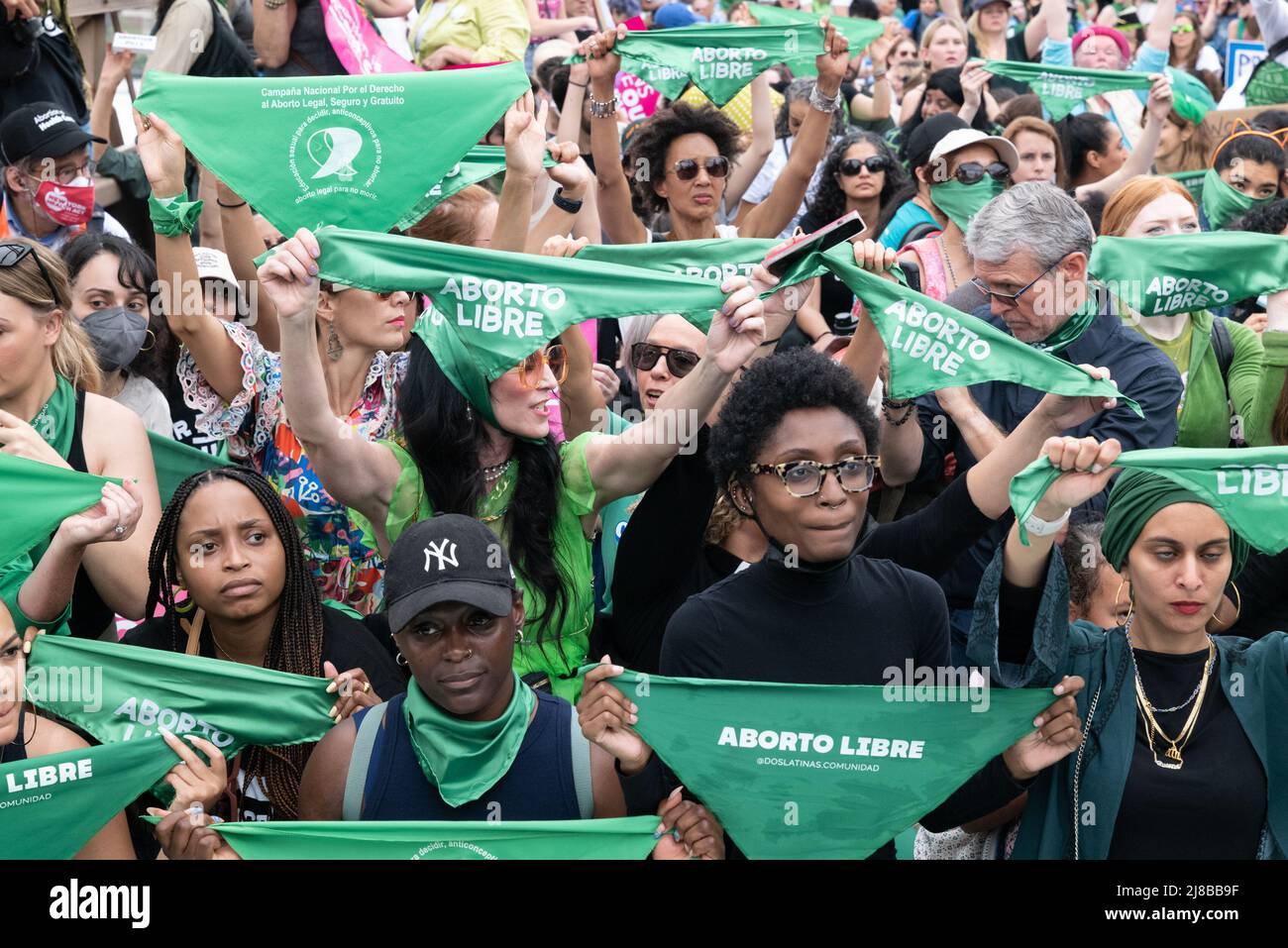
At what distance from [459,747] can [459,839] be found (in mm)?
208

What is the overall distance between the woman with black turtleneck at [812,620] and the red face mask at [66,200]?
4.22 meters

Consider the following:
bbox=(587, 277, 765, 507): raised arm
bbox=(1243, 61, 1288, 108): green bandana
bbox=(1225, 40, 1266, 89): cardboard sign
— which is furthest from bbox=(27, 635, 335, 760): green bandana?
bbox=(1225, 40, 1266, 89): cardboard sign

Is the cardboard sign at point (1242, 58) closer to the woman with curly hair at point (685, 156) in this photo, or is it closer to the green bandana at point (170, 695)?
the woman with curly hair at point (685, 156)

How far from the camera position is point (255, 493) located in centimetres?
436

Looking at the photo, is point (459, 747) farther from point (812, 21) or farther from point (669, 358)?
point (812, 21)

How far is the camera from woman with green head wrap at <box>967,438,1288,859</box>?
3635 mm

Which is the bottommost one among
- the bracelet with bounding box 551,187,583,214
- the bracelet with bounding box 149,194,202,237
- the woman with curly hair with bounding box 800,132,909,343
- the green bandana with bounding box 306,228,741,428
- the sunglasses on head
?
the sunglasses on head

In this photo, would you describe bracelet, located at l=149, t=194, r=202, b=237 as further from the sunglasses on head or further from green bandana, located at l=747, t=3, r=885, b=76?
green bandana, located at l=747, t=3, r=885, b=76

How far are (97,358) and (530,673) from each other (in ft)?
6.86

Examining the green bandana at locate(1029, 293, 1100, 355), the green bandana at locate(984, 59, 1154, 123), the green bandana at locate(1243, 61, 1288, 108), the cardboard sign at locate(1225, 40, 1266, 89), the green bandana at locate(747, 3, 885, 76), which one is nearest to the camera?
the green bandana at locate(1029, 293, 1100, 355)

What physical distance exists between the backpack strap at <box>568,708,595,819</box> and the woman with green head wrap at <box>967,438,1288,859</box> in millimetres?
947

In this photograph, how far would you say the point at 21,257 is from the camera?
15.6 ft

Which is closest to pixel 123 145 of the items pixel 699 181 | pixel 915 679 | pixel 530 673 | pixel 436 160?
pixel 699 181
